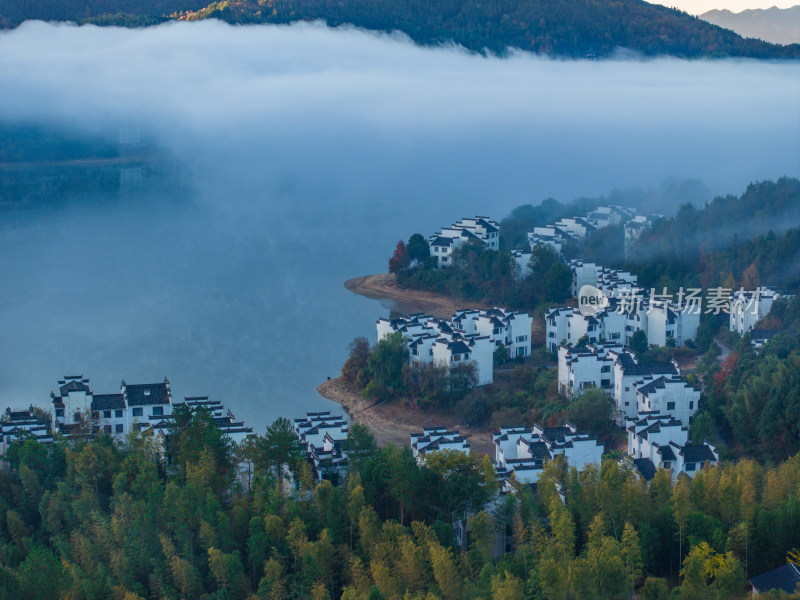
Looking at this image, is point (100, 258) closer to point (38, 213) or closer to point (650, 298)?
point (38, 213)

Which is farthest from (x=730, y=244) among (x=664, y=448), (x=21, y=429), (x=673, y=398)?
(x=21, y=429)

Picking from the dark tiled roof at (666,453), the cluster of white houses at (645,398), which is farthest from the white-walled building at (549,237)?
the dark tiled roof at (666,453)

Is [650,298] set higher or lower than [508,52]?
lower

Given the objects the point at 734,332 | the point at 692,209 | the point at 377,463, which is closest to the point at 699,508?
the point at 377,463

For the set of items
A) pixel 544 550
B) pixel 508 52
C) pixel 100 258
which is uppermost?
pixel 508 52

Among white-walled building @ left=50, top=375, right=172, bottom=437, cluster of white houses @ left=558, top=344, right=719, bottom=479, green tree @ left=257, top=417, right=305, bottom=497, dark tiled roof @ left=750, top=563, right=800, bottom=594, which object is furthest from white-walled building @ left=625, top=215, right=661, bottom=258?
dark tiled roof @ left=750, top=563, right=800, bottom=594

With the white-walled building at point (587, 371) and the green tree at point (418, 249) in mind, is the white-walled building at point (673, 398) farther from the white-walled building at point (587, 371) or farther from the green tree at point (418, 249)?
the green tree at point (418, 249)

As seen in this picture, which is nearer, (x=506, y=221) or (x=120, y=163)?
(x=506, y=221)
